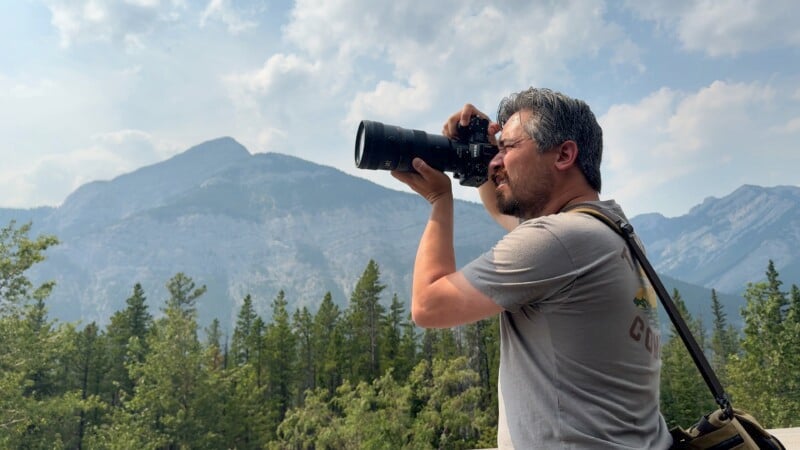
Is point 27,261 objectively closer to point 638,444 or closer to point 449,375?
point 449,375

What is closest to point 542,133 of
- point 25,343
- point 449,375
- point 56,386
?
point 25,343

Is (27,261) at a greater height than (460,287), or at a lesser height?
greater

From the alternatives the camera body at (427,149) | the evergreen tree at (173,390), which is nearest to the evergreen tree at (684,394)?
the evergreen tree at (173,390)

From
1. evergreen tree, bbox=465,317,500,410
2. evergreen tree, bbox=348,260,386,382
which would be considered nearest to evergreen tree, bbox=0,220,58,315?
evergreen tree, bbox=348,260,386,382

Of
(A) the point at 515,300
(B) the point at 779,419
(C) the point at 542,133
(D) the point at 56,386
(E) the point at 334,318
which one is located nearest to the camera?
(A) the point at 515,300

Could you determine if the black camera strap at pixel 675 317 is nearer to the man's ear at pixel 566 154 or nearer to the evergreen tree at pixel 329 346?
the man's ear at pixel 566 154

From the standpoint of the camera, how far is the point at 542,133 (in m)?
1.52

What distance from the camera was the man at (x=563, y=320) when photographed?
1.31 meters

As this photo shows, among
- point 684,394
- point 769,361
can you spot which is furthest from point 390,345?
point 769,361

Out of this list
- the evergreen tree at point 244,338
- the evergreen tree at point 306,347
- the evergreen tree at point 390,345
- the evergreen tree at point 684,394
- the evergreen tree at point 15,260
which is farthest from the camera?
the evergreen tree at point 306,347

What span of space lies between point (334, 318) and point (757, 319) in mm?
28073

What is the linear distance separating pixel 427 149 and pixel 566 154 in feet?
1.63

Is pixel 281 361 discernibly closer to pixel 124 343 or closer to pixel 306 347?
pixel 306 347

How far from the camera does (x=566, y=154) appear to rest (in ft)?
5.03
